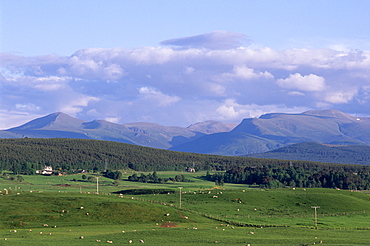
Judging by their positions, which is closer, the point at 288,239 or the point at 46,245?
the point at 46,245

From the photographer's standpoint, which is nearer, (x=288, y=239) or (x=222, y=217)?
(x=288, y=239)

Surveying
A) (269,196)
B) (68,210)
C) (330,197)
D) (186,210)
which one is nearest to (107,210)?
(68,210)

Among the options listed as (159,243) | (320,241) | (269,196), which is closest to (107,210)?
(159,243)

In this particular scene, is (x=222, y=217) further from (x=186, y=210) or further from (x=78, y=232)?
(x=78, y=232)

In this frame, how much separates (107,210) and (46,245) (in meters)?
48.2

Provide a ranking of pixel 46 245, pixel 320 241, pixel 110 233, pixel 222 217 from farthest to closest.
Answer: pixel 222 217
pixel 110 233
pixel 320 241
pixel 46 245

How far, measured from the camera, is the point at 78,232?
4301 inches

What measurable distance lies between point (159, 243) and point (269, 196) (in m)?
98.8

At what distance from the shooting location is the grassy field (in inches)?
3866

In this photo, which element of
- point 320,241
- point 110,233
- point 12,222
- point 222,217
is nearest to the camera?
point 320,241

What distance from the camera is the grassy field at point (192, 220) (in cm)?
9819

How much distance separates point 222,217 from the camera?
144 metres

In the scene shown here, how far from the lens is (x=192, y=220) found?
13388 centimetres

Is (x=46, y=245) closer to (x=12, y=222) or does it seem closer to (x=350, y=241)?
(x=12, y=222)
